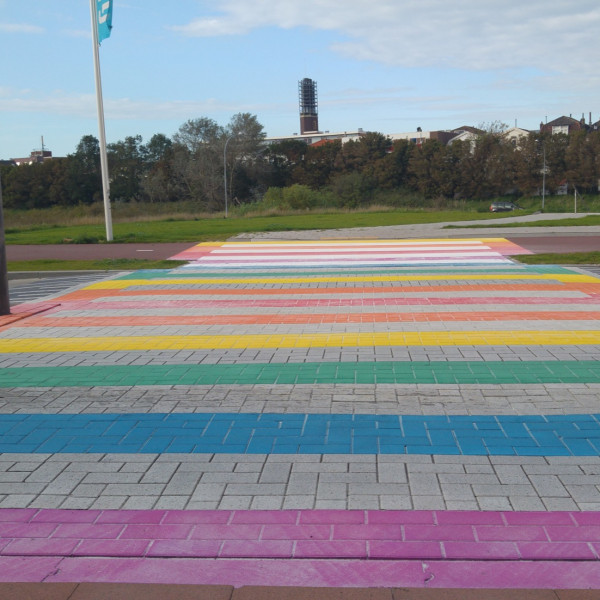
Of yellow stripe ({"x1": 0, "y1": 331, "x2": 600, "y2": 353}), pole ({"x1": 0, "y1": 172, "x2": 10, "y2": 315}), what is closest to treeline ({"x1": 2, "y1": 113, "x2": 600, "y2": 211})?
pole ({"x1": 0, "y1": 172, "x2": 10, "y2": 315})

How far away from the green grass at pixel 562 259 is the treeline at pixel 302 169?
1708 inches

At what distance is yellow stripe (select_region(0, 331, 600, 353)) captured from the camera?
27.8 feet

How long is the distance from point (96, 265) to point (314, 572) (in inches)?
632

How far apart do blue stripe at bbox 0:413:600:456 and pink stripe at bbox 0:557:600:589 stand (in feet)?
4.81

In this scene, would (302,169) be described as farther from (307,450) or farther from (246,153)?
(307,450)

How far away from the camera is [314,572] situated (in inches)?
140

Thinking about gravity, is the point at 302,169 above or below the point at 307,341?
above

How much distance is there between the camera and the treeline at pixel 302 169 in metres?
A: 65.8

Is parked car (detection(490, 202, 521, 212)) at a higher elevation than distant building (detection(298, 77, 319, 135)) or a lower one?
lower

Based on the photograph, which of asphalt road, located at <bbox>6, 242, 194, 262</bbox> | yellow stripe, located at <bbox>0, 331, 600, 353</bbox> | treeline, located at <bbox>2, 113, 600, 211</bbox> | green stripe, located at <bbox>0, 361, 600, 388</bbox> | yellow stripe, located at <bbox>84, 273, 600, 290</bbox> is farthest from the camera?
treeline, located at <bbox>2, 113, 600, 211</bbox>

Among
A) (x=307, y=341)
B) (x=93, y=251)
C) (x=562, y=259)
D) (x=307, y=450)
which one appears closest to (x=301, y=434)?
(x=307, y=450)

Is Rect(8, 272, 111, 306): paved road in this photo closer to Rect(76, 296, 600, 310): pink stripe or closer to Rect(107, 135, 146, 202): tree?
Rect(76, 296, 600, 310): pink stripe

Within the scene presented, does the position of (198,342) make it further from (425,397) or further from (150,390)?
(425,397)

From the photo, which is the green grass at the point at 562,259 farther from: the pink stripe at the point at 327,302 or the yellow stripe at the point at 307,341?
the yellow stripe at the point at 307,341
